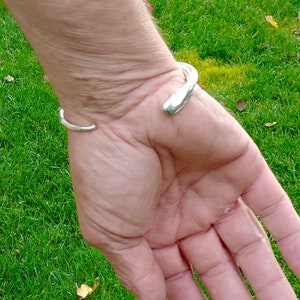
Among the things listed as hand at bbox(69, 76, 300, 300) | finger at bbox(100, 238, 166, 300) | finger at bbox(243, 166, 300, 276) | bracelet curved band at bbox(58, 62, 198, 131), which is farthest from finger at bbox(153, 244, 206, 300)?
bracelet curved band at bbox(58, 62, 198, 131)

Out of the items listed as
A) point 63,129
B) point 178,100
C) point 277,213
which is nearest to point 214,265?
point 277,213

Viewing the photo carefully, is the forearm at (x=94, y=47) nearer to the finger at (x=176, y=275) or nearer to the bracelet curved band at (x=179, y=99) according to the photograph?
the bracelet curved band at (x=179, y=99)

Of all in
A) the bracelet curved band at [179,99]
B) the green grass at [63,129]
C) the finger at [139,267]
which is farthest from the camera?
the green grass at [63,129]

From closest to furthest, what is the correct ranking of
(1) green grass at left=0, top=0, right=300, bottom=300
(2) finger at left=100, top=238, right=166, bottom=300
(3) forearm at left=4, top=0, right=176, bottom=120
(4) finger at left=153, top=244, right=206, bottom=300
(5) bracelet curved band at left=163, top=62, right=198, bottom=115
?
(3) forearm at left=4, top=0, right=176, bottom=120 < (5) bracelet curved band at left=163, top=62, right=198, bottom=115 < (2) finger at left=100, top=238, right=166, bottom=300 < (4) finger at left=153, top=244, right=206, bottom=300 < (1) green grass at left=0, top=0, right=300, bottom=300

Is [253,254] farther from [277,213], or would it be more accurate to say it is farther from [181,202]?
[181,202]

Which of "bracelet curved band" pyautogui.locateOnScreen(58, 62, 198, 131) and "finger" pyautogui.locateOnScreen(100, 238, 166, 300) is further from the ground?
"bracelet curved band" pyautogui.locateOnScreen(58, 62, 198, 131)

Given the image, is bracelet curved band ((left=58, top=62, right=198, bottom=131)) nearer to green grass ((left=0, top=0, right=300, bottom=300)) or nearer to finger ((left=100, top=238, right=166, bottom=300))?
finger ((left=100, top=238, right=166, bottom=300))

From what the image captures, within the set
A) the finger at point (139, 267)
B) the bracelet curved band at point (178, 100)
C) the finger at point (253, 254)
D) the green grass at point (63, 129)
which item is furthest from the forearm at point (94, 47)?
the green grass at point (63, 129)
